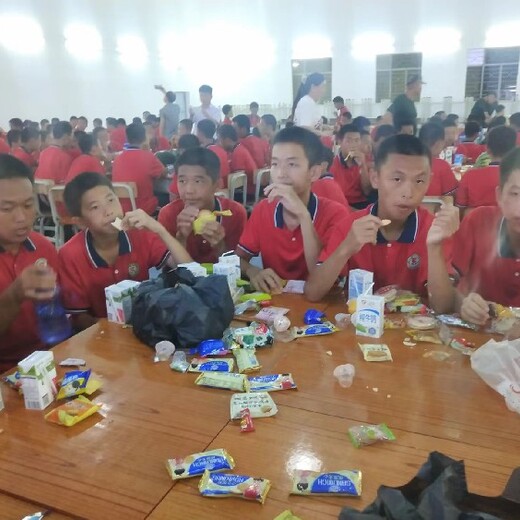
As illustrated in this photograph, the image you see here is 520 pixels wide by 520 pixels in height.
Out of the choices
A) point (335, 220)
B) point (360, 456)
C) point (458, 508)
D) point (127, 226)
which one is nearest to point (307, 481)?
point (360, 456)

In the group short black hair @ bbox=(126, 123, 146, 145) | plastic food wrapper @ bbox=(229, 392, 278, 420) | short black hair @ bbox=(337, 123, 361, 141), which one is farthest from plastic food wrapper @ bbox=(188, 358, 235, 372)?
short black hair @ bbox=(126, 123, 146, 145)

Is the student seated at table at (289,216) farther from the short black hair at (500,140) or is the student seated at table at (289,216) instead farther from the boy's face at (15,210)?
the short black hair at (500,140)

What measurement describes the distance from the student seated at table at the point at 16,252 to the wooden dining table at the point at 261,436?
57 centimetres

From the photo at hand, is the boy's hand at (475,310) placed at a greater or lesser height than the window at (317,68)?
lesser

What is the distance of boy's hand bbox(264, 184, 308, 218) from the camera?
6.78 ft

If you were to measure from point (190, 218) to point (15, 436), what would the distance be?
145cm

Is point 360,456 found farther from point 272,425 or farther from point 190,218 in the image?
point 190,218

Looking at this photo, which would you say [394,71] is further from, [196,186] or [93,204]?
[93,204]

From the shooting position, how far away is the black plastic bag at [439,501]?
2.31ft

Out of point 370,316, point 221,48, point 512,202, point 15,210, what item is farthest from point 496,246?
point 221,48

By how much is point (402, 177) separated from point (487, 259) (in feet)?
1.46

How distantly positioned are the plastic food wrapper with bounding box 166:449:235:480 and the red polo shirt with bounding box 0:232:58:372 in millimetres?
1085

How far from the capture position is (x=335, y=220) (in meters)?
2.26

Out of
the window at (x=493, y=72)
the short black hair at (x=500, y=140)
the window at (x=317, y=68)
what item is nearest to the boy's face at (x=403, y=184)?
the short black hair at (x=500, y=140)
